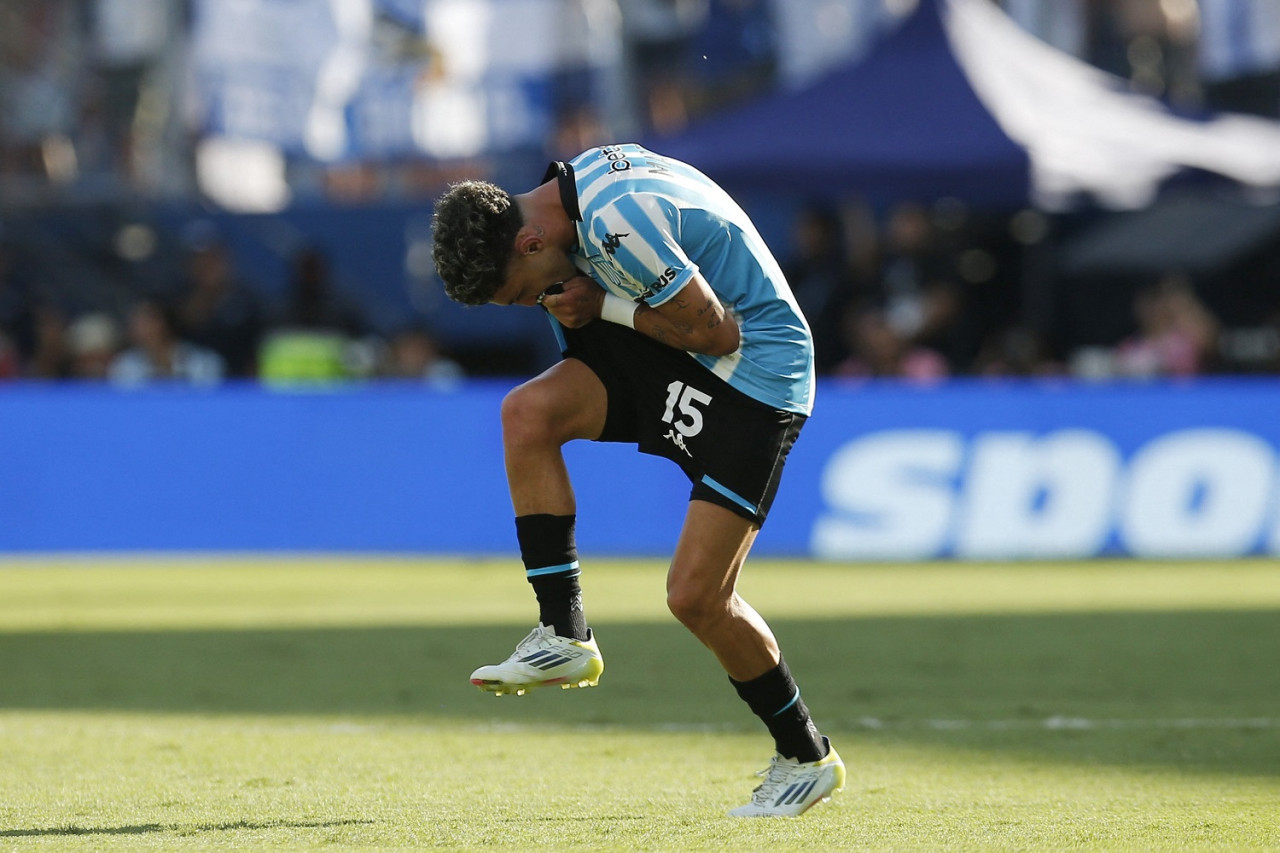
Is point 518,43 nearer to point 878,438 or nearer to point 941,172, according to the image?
point 941,172

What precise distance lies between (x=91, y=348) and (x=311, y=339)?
5.94 ft

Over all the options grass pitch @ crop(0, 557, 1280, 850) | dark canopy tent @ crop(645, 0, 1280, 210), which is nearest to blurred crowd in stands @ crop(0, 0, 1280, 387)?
dark canopy tent @ crop(645, 0, 1280, 210)

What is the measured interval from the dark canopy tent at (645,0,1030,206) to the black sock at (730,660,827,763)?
28.7 ft

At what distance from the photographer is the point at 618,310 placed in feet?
15.9

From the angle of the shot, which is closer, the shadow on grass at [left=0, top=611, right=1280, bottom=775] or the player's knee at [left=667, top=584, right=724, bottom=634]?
the player's knee at [left=667, top=584, right=724, bottom=634]

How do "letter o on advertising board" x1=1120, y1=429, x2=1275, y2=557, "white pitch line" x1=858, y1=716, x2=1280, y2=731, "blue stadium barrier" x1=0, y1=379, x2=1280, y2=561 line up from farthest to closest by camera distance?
"blue stadium barrier" x1=0, y1=379, x2=1280, y2=561
"letter o on advertising board" x1=1120, y1=429, x2=1275, y2=557
"white pitch line" x1=858, y1=716, x2=1280, y2=731

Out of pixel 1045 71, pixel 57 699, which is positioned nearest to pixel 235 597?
pixel 57 699

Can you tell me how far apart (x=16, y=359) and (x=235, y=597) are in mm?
5524

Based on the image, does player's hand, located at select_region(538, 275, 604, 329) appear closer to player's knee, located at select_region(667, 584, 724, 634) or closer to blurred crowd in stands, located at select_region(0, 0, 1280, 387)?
player's knee, located at select_region(667, 584, 724, 634)

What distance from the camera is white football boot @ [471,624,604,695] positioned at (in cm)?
485

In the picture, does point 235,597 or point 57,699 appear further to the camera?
point 235,597

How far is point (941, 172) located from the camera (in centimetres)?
1342

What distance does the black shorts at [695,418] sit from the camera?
493 centimetres

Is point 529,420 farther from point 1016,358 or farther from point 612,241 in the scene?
point 1016,358
